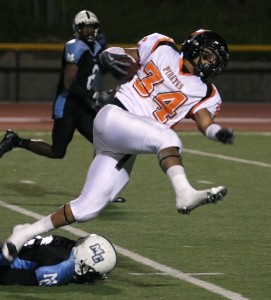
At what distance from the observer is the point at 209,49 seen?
7.52m

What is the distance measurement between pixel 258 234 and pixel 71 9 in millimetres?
17836

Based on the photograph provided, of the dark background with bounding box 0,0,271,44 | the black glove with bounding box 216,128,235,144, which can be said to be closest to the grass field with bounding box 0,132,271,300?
the black glove with bounding box 216,128,235,144

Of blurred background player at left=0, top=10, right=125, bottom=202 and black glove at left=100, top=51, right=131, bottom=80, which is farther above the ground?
black glove at left=100, top=51, right=131, bottom=80

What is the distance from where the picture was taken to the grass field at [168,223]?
7.25 metres

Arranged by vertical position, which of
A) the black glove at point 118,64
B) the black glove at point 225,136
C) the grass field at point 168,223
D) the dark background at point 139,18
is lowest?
the dark background at point 139,18

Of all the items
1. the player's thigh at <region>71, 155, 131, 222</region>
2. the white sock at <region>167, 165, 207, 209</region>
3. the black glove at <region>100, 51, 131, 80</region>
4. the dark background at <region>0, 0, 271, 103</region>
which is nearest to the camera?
the white sock at <region>167, 165, 207, 209</region>

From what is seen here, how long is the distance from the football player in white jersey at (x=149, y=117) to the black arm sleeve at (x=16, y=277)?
0.74ft

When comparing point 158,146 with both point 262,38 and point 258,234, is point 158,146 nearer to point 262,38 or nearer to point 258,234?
point 258,234

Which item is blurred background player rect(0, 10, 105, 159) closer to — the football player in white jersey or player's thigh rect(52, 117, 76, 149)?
player's thigh rect(52, 117, 76, 149)

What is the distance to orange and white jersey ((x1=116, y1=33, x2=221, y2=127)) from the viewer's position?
7.46 metres

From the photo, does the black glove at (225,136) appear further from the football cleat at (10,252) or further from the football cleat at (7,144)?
the football cleat at (7,144)

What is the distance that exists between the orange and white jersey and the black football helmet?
0.07 metres

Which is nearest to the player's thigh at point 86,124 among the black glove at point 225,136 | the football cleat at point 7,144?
the football cleat at point 7,144

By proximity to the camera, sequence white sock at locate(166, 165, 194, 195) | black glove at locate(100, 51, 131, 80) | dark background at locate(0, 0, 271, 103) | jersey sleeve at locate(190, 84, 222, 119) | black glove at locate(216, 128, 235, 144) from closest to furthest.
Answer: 1. white sock at locate(166, 165, 194, 195)
2. black glove at locate(216, 128, 235, 144)
3. jersey sleeve at locate(190, 84, 222, 119)
4. black glove at locate(100, 51, 131, 80)
5. dark background at locate(0, 0, 271, 103)
